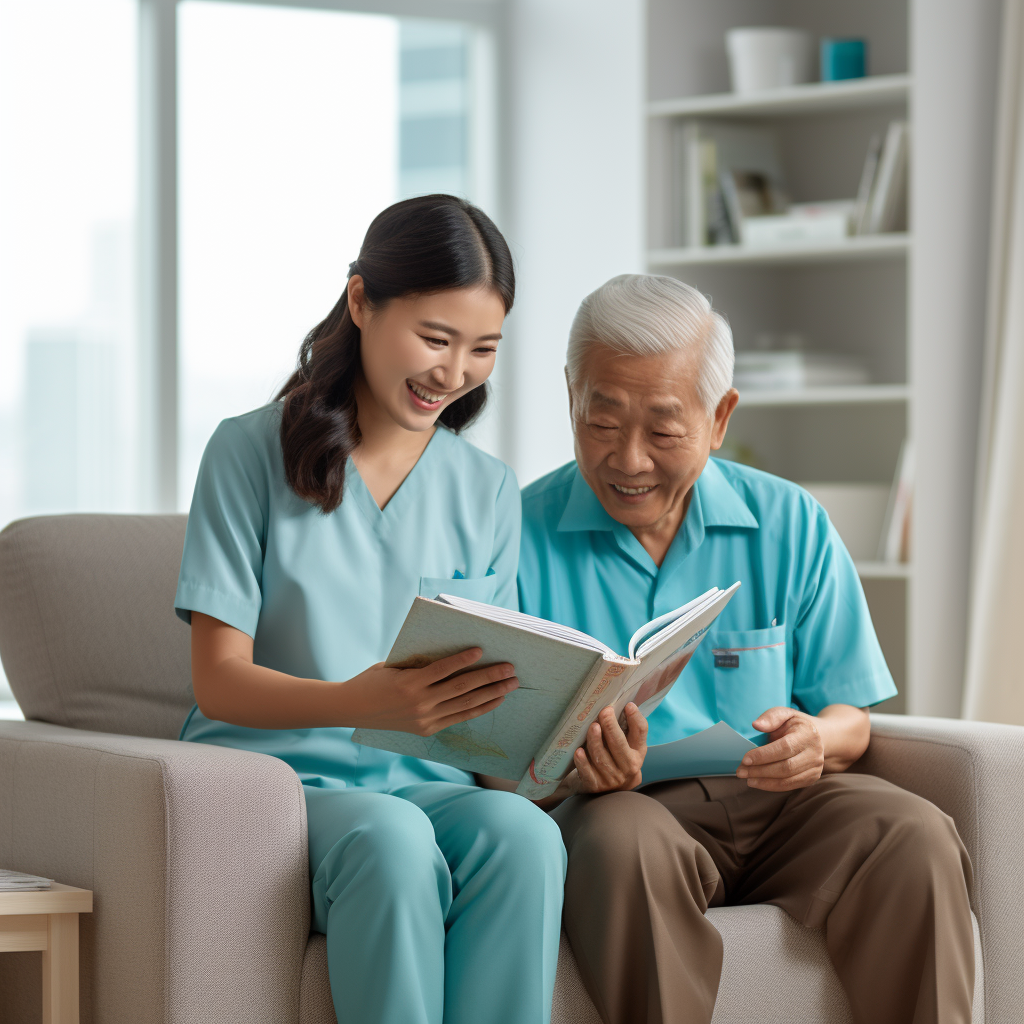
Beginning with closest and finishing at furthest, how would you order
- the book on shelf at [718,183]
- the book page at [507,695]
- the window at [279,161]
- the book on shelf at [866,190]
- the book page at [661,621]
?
the book page at [507,695], the book page at [661,621], the book on shelf at [866,190], the book on shelf at [718,183], the window at [279,161]

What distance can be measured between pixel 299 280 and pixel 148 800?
247 cm

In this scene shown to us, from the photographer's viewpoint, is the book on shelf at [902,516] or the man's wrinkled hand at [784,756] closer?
the man's wrinkled hand at [784,756]

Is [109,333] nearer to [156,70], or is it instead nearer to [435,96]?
[156,70]

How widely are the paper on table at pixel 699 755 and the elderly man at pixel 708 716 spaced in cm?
3

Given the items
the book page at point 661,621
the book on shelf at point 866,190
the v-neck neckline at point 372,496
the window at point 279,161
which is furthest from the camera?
the window at point 279,161

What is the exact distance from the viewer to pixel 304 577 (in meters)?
1.50

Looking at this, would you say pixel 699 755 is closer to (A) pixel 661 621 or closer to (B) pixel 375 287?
(A) pixel 661 621

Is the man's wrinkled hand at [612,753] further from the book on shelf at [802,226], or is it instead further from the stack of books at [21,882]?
the book on shelf at [802,226]

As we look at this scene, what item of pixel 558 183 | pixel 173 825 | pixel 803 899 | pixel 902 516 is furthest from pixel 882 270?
pixel 173 825

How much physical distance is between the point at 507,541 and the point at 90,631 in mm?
543

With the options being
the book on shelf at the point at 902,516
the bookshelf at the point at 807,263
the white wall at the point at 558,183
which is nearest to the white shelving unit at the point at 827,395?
the bookshelf at the point at 807,263

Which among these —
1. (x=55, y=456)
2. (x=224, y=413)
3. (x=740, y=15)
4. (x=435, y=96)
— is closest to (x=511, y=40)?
(x=435, y=96)

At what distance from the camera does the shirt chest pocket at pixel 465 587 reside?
61.4 inches

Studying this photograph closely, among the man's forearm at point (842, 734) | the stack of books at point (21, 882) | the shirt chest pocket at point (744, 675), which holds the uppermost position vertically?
the shirt chest pocket at point (744, 675)
